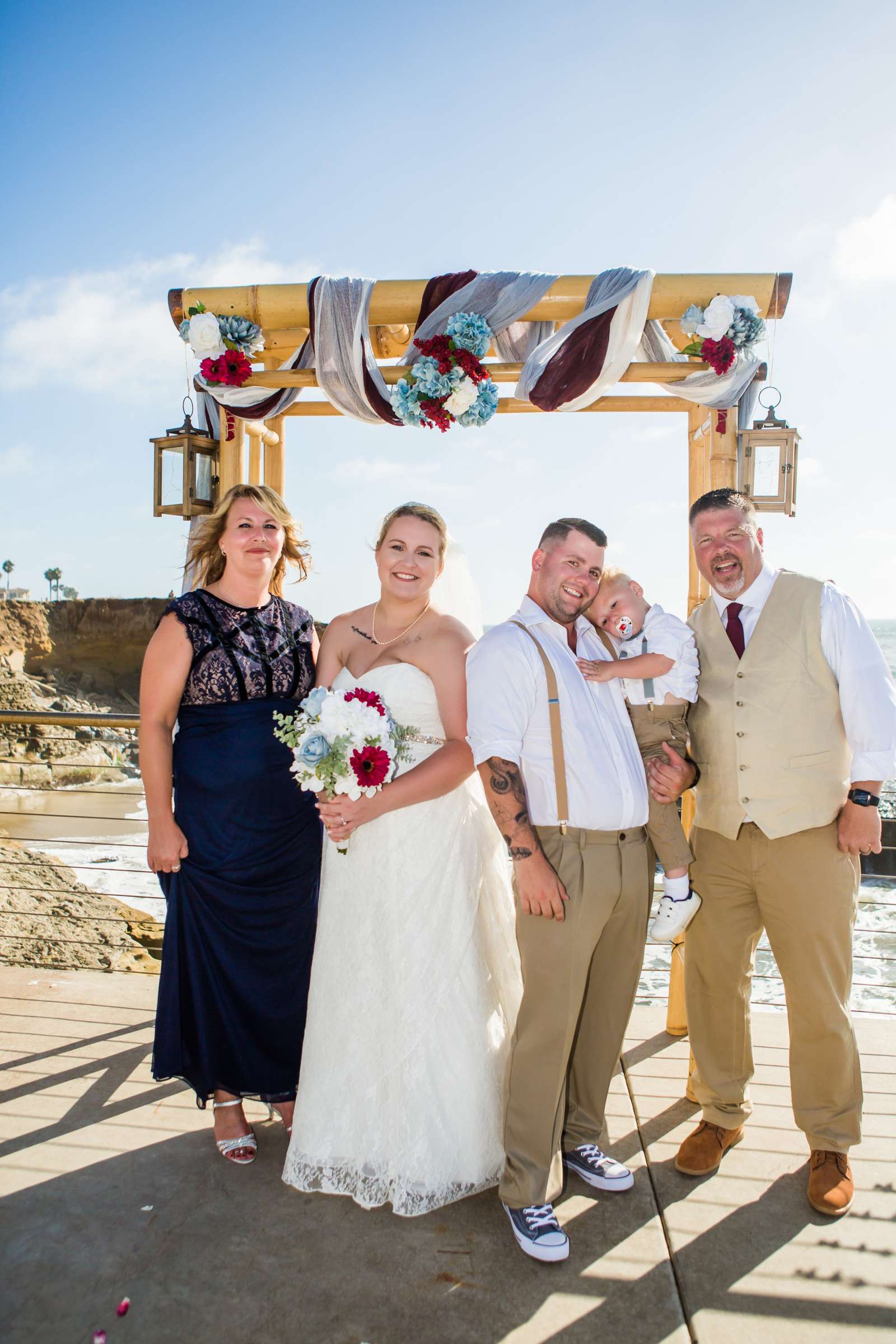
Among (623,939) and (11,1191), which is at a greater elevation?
(623,939)

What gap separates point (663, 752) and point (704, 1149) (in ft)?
4.67

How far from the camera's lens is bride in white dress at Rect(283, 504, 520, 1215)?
9.27ft

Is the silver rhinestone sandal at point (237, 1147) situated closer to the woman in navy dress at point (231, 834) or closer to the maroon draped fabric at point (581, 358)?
the woman in navy dress at point (231, 834)

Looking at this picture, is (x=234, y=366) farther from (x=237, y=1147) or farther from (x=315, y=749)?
(x=237, y=1147)

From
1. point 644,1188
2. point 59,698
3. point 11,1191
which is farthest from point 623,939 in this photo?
point 59,698

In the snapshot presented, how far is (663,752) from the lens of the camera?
9.84ft

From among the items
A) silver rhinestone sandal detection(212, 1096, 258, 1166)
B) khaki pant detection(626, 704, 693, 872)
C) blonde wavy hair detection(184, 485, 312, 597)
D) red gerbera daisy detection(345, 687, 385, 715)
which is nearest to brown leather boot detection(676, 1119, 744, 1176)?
khaki pant detection(626, 704, 693, 872)

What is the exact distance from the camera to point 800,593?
9.89ft

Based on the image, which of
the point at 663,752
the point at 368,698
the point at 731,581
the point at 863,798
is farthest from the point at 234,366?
the point at 863,798

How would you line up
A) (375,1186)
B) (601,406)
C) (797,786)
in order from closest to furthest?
1. (375,1186)
2. (797,786)
3. (601,406)

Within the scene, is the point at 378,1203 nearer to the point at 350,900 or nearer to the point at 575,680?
the point at 350,900

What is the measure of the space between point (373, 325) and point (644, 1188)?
11.9ft

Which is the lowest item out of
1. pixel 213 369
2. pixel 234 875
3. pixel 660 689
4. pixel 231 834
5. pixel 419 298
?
pixel 234 875

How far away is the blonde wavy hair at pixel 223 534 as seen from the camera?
324cm
